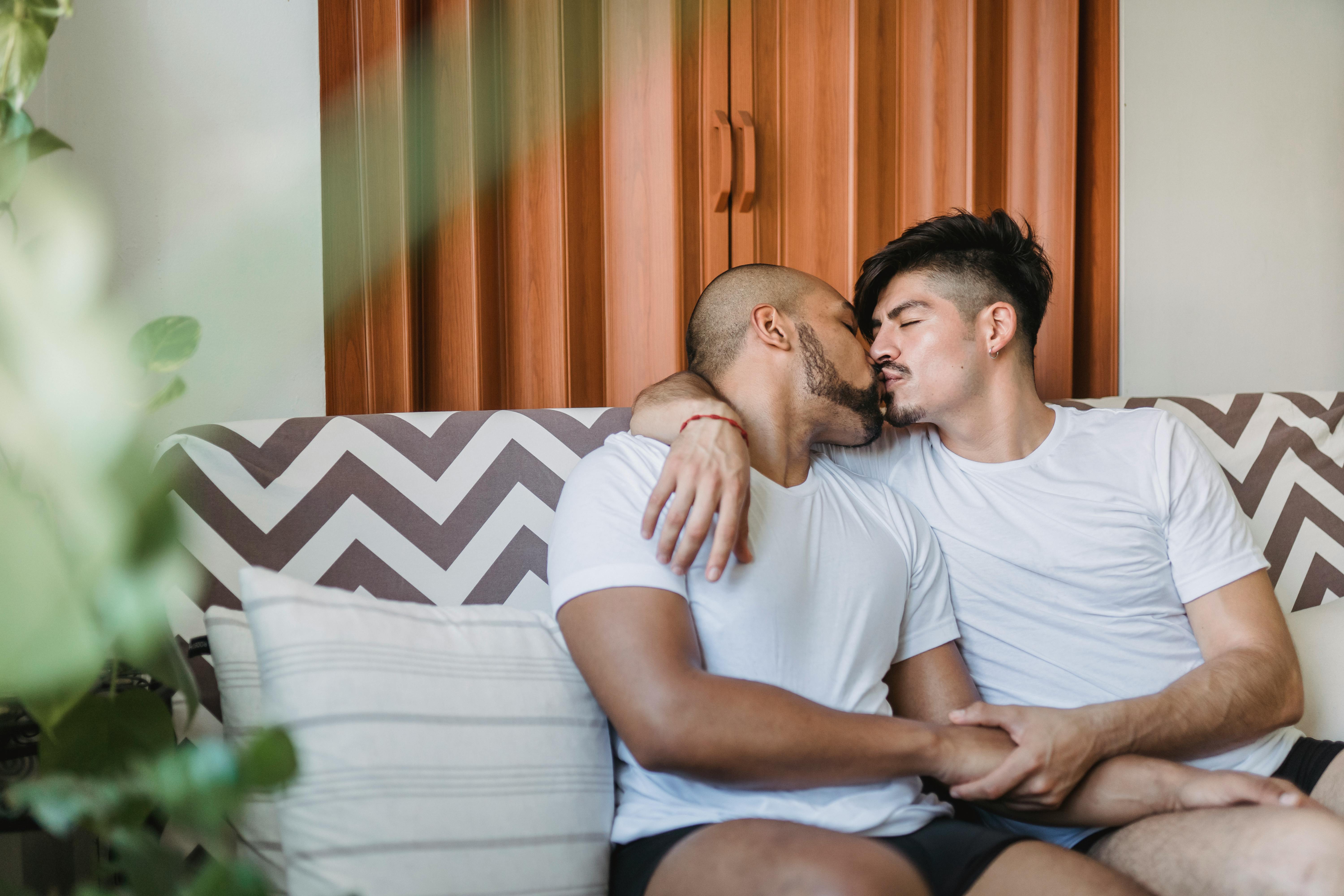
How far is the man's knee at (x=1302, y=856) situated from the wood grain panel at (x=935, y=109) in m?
1.42

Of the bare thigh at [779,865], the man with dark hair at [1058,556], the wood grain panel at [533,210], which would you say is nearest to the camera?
the bare thigh at [779,865]

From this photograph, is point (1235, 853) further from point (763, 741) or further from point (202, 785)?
point (202, 785)

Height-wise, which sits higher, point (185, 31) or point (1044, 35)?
point (1044, 35)

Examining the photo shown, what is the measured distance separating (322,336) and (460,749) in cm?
99

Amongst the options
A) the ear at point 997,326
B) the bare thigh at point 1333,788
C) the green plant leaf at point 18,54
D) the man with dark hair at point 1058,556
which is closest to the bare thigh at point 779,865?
the man with dark hair at point 1058,556

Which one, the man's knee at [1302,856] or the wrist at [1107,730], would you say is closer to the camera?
the man's knee at [1302,856]

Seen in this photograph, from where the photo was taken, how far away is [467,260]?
1578 millimetres

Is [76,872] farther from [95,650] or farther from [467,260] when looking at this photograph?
[467,260]

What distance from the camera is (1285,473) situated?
1.59m

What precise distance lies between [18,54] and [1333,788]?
59.3 inches

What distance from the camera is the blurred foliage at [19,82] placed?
0.42 metres

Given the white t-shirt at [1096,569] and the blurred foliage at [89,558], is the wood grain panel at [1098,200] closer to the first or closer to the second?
the white t-shirt at [1096,569]

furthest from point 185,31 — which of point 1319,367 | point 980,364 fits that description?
point 1319,367

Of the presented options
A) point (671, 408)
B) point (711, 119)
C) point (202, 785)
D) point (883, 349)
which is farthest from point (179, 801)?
point (711, 119)
